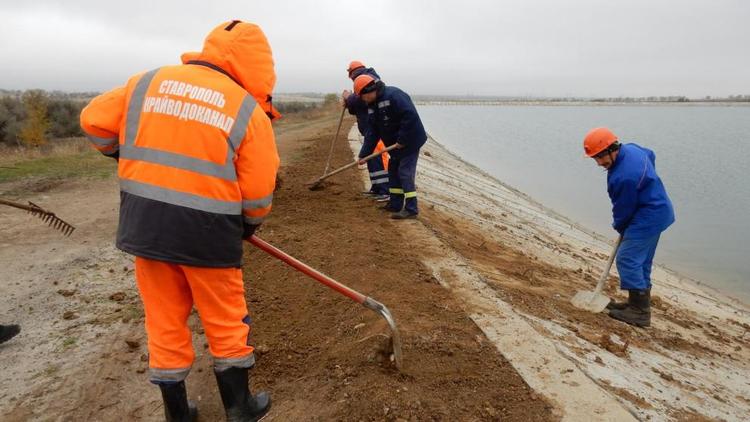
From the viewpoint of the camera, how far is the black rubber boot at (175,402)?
8.62 feet

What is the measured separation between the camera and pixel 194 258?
2.30 m

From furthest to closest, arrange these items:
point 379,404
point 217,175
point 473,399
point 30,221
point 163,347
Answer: point 30,221 → point 473,399 → point 379,404 → point 163,347 → point 217,175

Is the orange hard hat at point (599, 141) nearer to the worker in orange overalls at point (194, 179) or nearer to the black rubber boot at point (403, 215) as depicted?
the black rubber boot at point (403, 215)

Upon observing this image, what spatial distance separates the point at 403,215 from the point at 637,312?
9.27 ft

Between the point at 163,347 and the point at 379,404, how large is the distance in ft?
3.74

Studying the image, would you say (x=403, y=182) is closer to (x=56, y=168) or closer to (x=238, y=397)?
(x=238, y=397)

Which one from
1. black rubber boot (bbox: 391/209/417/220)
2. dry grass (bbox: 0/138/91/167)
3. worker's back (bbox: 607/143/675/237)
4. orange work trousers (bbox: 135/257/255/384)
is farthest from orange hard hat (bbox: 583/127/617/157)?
dry grass (bbox: 0/138/91/167)

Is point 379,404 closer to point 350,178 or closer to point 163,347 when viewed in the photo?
point 163,347

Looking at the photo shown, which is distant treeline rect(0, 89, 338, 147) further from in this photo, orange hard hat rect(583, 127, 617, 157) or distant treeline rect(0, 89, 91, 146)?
orange hard hat rect(583, 127, 617, 157)

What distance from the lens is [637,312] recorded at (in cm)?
524

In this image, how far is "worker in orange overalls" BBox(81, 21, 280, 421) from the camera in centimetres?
226

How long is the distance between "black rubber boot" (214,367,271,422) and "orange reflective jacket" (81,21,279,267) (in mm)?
624

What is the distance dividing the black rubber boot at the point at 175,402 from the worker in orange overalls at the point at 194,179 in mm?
26

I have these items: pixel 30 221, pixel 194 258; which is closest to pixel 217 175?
pixel 194 258
